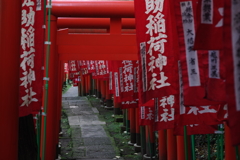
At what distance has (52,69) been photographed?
29.0 feet

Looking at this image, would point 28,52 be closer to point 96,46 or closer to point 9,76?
point 9,76

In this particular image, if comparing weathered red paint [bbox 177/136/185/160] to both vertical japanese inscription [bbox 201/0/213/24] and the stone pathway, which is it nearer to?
vertical japanese inscription [bbox 201/0/213/24]

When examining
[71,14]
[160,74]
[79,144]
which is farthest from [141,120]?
[79,144]

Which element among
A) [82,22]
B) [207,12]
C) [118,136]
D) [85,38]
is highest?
[82,22]

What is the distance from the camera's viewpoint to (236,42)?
6.67 feet

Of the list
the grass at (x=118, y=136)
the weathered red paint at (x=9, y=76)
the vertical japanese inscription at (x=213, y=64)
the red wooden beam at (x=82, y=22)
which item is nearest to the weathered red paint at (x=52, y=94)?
the red wooden beam at (x=82, y=22)

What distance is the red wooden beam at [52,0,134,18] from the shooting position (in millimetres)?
8031

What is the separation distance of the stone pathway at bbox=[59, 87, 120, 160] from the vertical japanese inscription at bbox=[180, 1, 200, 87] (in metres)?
10.0

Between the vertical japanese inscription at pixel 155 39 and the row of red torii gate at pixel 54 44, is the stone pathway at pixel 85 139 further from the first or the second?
the vertical japanese inscription at pixel 155 39

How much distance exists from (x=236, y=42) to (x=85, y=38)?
6.86 m

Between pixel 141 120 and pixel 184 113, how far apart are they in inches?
155

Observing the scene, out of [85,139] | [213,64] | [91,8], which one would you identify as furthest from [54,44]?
[85,139]

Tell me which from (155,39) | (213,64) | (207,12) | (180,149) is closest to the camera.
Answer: (207,12)

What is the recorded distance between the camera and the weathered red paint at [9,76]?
3.73 metres
